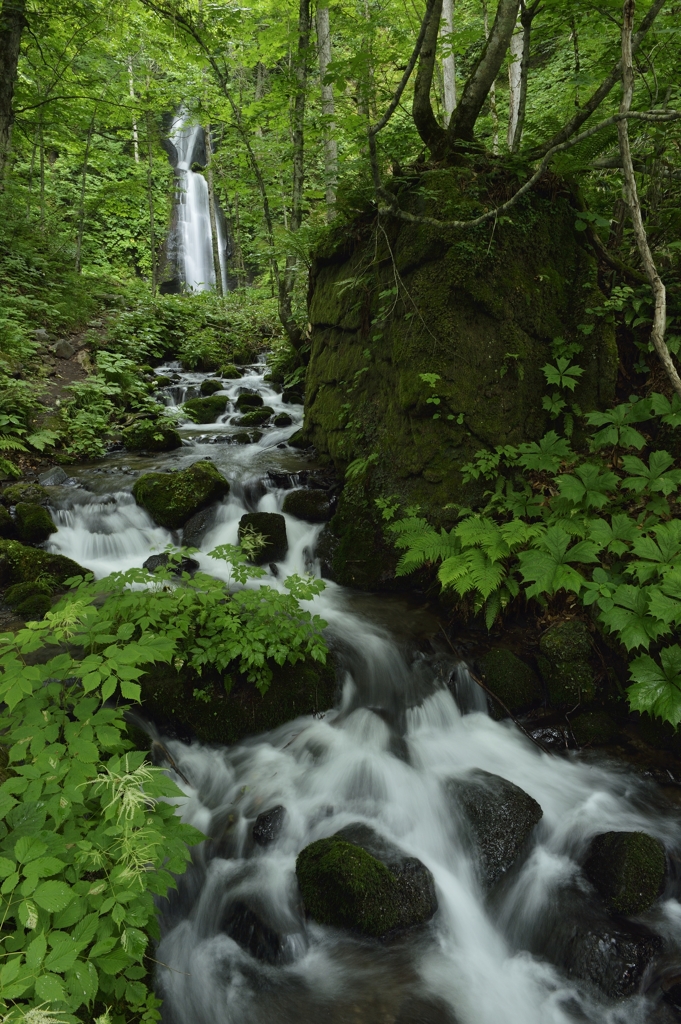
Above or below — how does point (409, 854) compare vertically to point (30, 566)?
below

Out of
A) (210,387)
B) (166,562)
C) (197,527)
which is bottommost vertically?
(166,562)

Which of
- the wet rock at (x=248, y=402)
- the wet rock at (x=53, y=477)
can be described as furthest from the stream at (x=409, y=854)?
the wet rock at (x=248, y=402)

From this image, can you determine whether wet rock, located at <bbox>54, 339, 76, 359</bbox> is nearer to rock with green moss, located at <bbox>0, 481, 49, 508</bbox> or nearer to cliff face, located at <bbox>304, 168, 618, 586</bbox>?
rock with green moss, located at <bbox>0, 481, 49, 508</bbox>

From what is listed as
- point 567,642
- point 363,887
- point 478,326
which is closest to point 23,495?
point 478,326

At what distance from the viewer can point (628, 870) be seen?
3152mm

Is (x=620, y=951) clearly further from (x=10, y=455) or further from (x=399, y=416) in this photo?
(x=10, y=455)

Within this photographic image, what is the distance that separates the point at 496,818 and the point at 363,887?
3.69 feet

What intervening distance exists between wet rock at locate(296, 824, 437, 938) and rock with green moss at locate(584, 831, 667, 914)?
105 cm

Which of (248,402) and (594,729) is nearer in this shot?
→ (594,729)

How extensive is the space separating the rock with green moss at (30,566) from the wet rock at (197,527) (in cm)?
134

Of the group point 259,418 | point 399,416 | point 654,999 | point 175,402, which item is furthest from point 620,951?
point 175,402

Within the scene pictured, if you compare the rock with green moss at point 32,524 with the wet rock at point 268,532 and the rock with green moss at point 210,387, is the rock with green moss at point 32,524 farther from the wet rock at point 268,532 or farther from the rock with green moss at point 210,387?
the rock with green moss at point 210,387

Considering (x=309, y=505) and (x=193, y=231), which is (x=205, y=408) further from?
(x=193, y=231)

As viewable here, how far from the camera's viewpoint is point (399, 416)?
6035 mm
